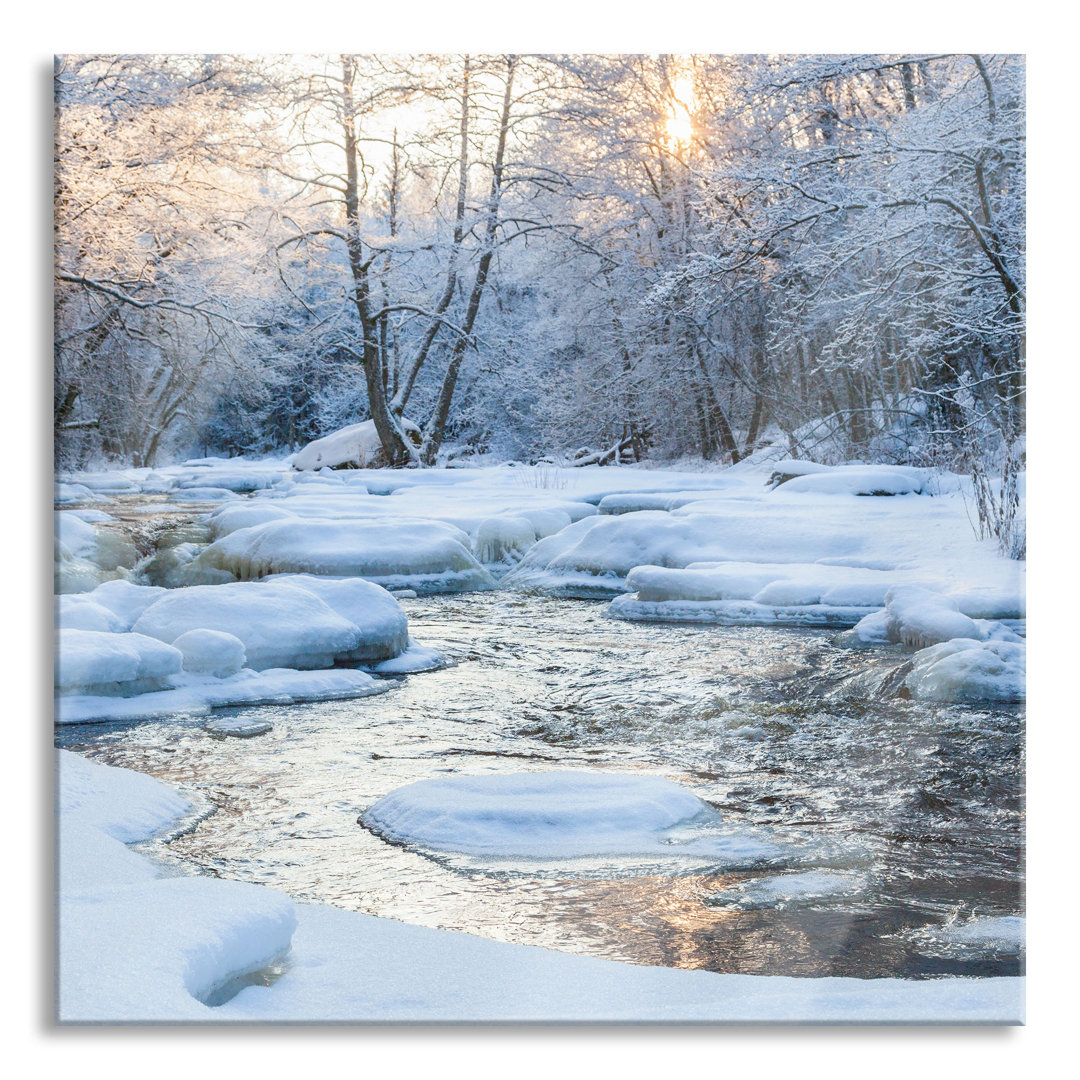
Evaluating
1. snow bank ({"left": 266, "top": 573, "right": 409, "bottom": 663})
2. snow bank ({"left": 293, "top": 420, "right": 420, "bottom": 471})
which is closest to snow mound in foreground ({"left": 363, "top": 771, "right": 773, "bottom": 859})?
snow bank ({"left": 266, "top": 573, "right": 409, "bottom": 663})

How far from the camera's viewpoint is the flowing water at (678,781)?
2.09 m

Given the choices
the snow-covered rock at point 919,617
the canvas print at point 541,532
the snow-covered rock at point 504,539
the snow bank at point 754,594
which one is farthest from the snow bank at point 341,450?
the snow-covered rock at point 919,617

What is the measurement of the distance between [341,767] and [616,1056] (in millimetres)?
1451

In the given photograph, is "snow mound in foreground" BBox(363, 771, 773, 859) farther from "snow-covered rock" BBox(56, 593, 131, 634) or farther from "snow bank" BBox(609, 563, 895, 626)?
"snow bank" BBox(609, 563, 895, 626)

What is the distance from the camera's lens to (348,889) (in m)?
2.27

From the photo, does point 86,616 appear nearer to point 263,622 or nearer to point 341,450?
point 263,622

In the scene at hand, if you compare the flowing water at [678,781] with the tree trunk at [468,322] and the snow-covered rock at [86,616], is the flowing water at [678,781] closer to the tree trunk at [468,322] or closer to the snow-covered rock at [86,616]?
the snow-covered rock at [86,616]

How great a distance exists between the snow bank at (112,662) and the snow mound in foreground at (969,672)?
226cm

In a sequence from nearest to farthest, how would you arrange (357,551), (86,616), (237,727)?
(86,616)
(237,727)
(357,551)

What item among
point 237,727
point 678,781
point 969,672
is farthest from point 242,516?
point 969,672

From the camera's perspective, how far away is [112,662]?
327 cm

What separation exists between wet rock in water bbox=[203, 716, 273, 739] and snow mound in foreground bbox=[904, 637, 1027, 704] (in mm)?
2081

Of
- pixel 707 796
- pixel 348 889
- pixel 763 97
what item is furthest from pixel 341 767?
pixel 763 97

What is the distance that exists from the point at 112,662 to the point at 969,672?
8.40 ft
